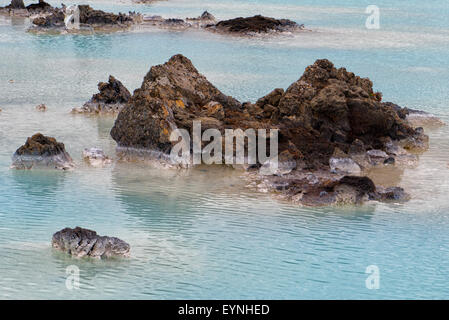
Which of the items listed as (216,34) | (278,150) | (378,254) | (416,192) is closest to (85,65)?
(216,34)

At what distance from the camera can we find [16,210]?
54.7 ft

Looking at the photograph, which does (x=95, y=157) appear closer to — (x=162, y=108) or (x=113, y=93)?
(x=162, y=108)

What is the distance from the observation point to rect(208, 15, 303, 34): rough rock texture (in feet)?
140

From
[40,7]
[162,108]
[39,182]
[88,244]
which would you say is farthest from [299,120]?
[40,7]

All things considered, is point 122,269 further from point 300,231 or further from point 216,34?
point 216,34

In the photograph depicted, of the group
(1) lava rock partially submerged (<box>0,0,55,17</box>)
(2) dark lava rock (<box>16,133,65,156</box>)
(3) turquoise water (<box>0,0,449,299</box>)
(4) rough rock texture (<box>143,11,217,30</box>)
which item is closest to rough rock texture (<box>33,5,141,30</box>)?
(4) rough rock texture (<box>143,11,217,30</box>)

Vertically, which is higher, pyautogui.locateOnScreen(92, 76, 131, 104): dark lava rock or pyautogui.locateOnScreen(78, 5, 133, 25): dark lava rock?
pyautogui.locateOnScreen(78, 5, 133, 25): dark lava rock

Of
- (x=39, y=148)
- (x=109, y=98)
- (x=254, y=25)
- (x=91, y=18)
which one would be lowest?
(x=39, y=148)

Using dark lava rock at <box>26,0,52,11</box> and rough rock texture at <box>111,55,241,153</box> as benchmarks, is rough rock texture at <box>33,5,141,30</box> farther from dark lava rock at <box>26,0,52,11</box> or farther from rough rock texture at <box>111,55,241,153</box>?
rough rock texture at <box>111,55,241,153</box>

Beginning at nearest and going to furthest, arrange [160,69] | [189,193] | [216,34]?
1. [189,193]
2. [160,69]
3. [216,34]

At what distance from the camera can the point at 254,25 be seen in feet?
141

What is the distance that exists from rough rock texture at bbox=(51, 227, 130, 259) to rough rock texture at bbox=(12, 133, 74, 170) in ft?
16.9

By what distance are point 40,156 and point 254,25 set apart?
25.2 meters

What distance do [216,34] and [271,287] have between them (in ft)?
97.3
